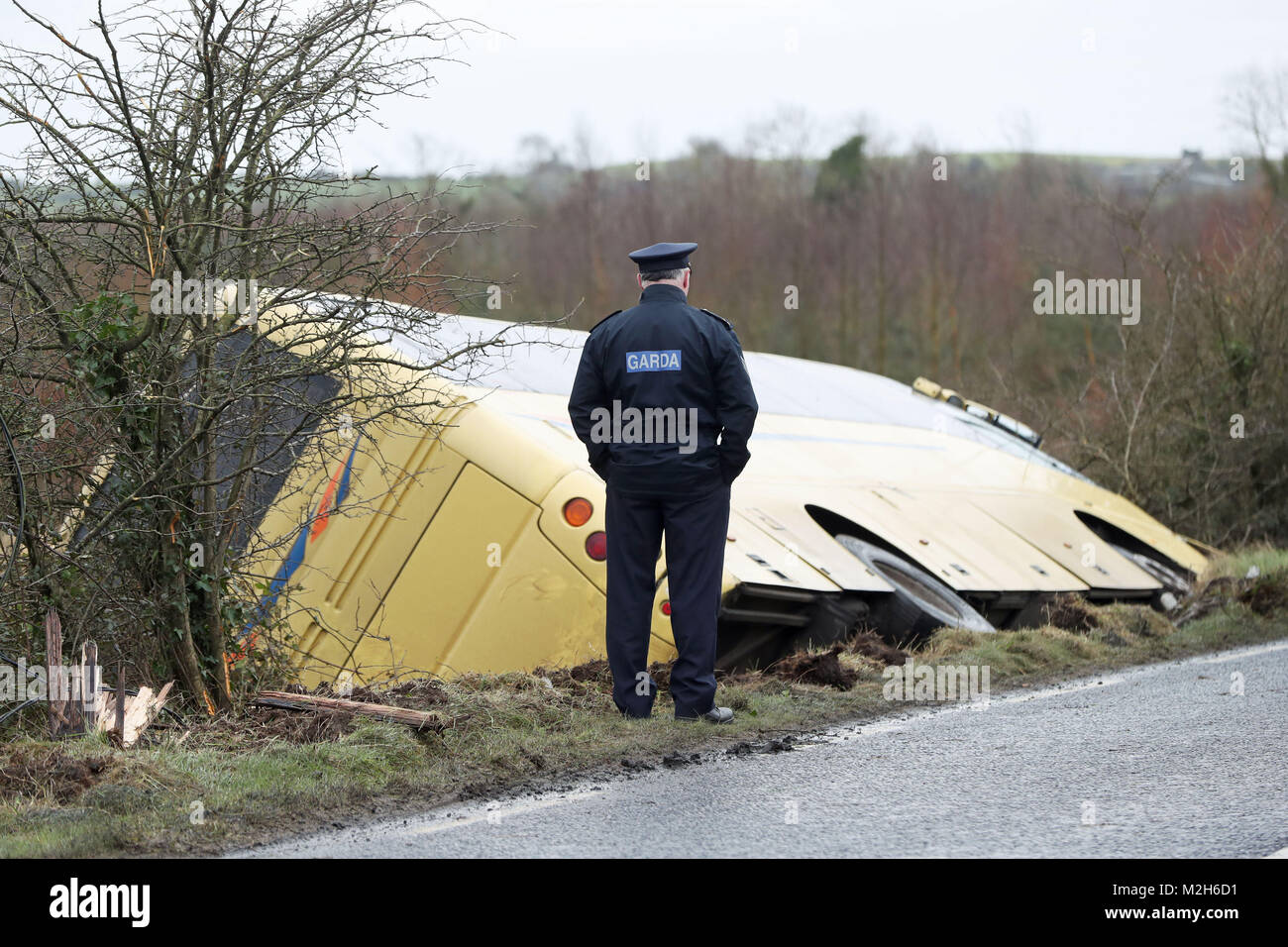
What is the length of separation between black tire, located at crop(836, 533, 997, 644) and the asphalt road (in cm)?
200

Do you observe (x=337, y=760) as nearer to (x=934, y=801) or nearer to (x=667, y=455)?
(x=667, y=455)

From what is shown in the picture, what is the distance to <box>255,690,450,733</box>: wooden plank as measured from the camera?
207 inches

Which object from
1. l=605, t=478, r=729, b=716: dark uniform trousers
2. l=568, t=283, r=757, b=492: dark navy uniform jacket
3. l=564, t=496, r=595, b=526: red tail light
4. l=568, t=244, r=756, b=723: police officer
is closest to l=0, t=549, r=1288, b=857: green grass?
l=605, t=478, r=729, b=716: dark uniform trousers

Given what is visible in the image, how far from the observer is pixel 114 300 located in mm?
5562

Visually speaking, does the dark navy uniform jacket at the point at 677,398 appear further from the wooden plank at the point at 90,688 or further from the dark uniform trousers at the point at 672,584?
the wooden plank at the point at 90,688

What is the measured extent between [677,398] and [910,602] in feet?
10.1

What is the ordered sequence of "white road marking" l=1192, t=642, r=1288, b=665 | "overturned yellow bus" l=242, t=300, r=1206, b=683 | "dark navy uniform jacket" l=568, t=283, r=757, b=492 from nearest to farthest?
"dark navy uniform jacket" l=568, t=283, r=757, b=492
"overturned yellow bus" l=242, t=300, r=1206, b=683
"white road marking" l=1192, t=642, r=1288, b=665

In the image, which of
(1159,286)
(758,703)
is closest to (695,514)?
(758,703)

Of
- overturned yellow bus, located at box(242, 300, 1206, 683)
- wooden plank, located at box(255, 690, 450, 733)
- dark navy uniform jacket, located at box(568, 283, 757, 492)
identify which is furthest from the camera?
overturned yellow bus, located at box(242, 300, 1206, 683)

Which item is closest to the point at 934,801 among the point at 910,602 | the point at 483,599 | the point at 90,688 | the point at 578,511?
the point at 90,688

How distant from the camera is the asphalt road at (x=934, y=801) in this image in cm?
396

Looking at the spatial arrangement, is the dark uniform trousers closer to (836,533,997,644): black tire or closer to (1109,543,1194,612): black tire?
(836,533,997,644): black tire

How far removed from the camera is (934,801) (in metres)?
4.51
